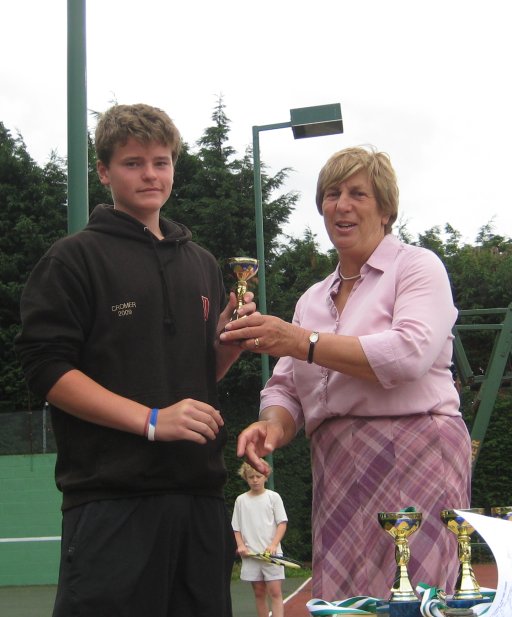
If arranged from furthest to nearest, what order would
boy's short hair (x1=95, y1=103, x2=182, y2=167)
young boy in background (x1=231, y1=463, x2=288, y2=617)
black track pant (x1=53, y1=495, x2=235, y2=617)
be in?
young boy in background (x1=231, y1=463, x2=288, y2=617)
boy's short hair (x1=95, y1=103, x2=182, y2=167)
black track pant (x1=53, y1=495, x2=235, y2=617)

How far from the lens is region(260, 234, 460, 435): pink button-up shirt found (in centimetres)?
253

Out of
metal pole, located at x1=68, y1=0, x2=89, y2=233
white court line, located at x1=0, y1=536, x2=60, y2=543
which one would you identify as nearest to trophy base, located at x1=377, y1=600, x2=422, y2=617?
metal pole, located at x1=68, y1=0, x2=89, y2=233

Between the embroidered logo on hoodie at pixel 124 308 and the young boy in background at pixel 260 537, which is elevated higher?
the embroidered logo on hoodie at pixel 124 308

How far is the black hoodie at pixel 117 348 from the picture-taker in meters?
2.39

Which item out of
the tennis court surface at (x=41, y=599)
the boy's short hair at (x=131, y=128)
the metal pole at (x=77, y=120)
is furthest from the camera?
the tennis court surface at (x=41, y=599)

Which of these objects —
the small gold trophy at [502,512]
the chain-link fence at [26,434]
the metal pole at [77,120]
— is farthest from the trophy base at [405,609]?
the chain-link fence at [26,434]

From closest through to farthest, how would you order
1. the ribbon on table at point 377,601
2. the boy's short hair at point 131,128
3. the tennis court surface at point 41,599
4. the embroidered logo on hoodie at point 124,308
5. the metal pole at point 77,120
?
1. the ribbon on table at point 377,601
2. the embroidered logo on hoodie at point 124,308
3. the boy's short hair at point 131,128
4. the metal pole at point 77,120
5. the tennis court surface at point 41,599

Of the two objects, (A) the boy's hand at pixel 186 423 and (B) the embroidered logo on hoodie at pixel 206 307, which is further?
(B) the embroidered logo on hoodie at pixel 206 307

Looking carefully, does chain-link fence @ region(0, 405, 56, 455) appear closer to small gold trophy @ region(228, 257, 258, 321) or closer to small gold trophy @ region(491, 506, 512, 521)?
small gold trophy @ region(228, 257, 258, 321)

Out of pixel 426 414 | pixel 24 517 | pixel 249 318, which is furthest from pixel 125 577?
pixel 24 517

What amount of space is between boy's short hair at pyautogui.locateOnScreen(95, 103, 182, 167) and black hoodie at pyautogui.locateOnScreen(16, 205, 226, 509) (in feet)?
0.65

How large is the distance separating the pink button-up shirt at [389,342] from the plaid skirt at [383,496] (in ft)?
0.17

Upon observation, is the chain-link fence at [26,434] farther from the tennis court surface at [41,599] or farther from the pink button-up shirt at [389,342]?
the pink button-up shirt at [389,342]

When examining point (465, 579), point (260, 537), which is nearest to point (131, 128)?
point (465, 579)
